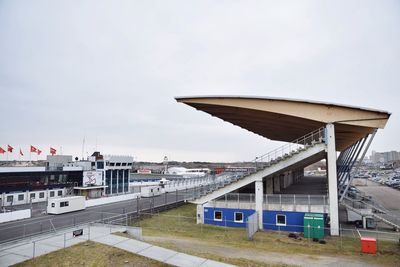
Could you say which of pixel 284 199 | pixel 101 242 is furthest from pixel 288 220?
pixel 101 242

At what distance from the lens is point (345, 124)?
89.2 feet

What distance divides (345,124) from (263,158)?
854 cm

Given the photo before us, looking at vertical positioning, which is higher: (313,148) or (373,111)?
(373,111)

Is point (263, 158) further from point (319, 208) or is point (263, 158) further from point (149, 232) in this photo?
point (149, 232)

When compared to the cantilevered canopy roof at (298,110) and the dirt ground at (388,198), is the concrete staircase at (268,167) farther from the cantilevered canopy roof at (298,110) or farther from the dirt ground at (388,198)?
the dirt ground at (388,198)

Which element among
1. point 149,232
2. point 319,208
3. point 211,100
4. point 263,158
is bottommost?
point 149,232

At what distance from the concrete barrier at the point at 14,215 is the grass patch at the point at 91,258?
20.0 meters

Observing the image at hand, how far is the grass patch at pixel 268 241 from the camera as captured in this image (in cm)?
2033

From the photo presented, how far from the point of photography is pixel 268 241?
23.7 meters

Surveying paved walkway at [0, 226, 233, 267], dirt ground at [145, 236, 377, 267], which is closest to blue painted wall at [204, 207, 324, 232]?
dirt ground at [145, 236, 377, 267]

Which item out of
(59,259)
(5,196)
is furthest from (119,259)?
(5,196)

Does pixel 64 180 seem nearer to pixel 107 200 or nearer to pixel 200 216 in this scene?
pixel 107 200

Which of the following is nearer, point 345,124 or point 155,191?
point 345,124

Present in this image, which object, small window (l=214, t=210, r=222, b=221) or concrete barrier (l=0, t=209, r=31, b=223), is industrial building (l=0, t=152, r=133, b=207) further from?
small window (l=214, t=210, r=222, b=221)
